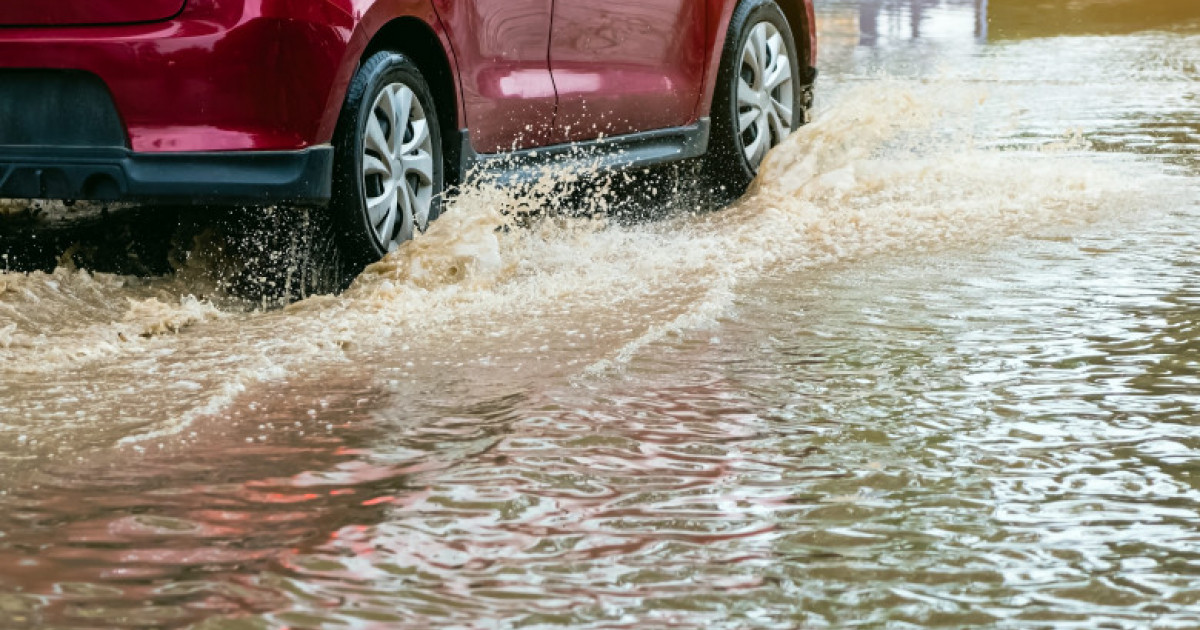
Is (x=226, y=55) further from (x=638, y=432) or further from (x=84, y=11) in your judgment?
(x=638, y=432)

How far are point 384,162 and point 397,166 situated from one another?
0.06m

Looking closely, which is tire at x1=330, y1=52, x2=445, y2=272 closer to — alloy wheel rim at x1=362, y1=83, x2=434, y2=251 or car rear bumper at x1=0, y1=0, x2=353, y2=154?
alloy wheel rim at x1=362, y1=83, x2=434, y2=251

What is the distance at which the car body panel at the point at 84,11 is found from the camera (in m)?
5.20

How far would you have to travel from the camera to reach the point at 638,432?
402 cm

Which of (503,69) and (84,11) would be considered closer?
(84,11)

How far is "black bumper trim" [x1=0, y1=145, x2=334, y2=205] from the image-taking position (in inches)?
209

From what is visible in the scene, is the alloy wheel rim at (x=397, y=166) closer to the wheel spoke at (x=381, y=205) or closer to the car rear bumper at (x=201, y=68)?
the wheel spoke at (x=381, y=205)

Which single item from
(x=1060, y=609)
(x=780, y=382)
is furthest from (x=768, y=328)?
(x=1060, y=609)

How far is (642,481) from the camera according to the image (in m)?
3.64

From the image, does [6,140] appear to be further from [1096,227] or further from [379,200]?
[1096,227]

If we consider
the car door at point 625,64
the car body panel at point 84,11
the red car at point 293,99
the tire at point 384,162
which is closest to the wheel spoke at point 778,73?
the car door at point 625,64

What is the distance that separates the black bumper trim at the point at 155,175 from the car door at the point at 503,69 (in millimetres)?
888

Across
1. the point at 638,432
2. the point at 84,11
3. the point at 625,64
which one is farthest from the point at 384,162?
the point at 638,432

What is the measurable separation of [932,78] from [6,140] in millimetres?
9527
